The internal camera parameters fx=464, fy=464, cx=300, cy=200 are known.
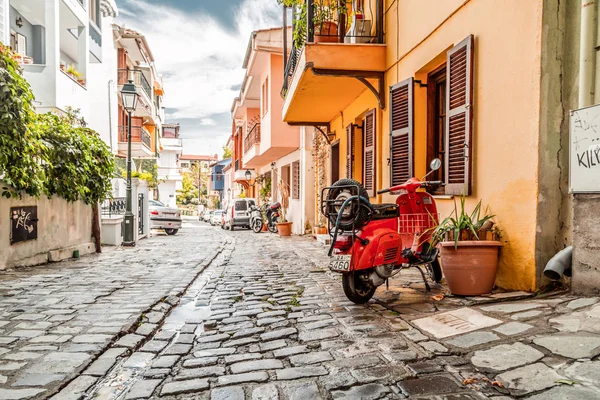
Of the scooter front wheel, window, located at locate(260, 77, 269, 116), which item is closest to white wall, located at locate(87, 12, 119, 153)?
window, located at locate(260, 77, 269, 116)

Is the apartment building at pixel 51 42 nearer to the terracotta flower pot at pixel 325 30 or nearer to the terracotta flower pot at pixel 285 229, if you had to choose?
the terracotta flower pot at pixel 325 30

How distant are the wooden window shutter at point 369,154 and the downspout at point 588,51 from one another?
5.26 metres

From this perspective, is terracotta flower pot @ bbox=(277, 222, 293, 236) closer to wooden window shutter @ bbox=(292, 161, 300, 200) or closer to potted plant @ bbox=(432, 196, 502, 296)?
wooden window shutter @ bbox=(292, 161, 300, 200)

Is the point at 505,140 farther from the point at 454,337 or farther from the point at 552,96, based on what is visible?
the point at 454,337

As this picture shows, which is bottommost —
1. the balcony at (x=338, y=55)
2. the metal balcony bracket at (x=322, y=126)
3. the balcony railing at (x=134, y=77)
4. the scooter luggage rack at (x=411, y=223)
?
the scooter luggage rack at (x=411, y=223)

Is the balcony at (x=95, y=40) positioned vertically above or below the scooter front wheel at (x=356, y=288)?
above

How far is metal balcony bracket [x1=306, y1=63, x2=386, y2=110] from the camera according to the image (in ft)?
26.4

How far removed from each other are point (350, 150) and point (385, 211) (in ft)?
20.2

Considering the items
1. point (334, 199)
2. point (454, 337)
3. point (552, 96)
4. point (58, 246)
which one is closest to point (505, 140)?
point (552, 96)

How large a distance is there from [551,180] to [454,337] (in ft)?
5.91

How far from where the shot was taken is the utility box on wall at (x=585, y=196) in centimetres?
369

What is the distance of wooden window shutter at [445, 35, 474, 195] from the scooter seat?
2.96ft

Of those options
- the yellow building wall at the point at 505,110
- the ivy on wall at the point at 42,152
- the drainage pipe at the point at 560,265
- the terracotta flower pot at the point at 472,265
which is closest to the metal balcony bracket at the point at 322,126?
the ivy on wall at the point at 42,152

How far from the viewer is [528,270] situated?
14.0 feet
